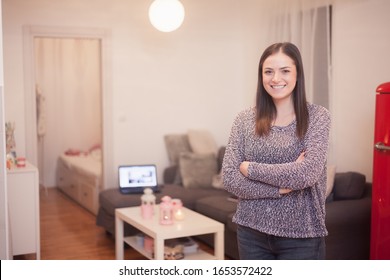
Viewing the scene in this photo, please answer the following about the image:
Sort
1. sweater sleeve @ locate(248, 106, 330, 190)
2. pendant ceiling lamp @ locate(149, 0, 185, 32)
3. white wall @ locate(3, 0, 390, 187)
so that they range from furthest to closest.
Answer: white wall @ locate(3, 0, 390, 187), pendant ceiling lamp @ locate(149, 0, 185, 32), sweater sleeve @ locate(248, 106, 330, 190)

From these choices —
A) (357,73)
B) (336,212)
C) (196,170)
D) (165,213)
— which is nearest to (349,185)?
(336,212)

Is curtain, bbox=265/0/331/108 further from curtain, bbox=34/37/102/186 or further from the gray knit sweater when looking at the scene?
curtain, bbox=34/37/102/186

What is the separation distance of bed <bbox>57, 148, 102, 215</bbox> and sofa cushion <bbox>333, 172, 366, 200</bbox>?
2366 millimetres

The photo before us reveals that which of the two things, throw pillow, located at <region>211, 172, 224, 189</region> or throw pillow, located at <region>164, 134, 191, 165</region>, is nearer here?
throw pillow, located at <region>211, 172, 224, 189</region>

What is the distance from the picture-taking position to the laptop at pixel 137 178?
4418mm

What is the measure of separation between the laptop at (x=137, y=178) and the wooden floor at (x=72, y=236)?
45 cm

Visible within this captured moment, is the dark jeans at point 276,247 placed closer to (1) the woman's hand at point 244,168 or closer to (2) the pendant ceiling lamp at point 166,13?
(1) the woman's hand at point 244,168

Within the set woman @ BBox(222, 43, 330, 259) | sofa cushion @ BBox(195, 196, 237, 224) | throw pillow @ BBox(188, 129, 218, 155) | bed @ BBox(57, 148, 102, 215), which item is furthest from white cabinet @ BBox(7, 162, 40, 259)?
woman @ BBox(222, 43, 330, 259)

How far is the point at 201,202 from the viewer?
418cm

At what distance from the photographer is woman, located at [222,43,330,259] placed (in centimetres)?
169

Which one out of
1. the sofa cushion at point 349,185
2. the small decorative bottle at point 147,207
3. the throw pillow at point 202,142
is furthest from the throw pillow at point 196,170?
the sofa cushion at point 349,185

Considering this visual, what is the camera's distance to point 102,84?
472 centimetres

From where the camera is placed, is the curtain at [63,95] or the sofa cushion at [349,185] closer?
the sofa cushion at [349,185]

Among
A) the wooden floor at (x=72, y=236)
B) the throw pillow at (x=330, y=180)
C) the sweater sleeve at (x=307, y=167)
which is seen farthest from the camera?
the wooden floor at (x=72, y=236)
